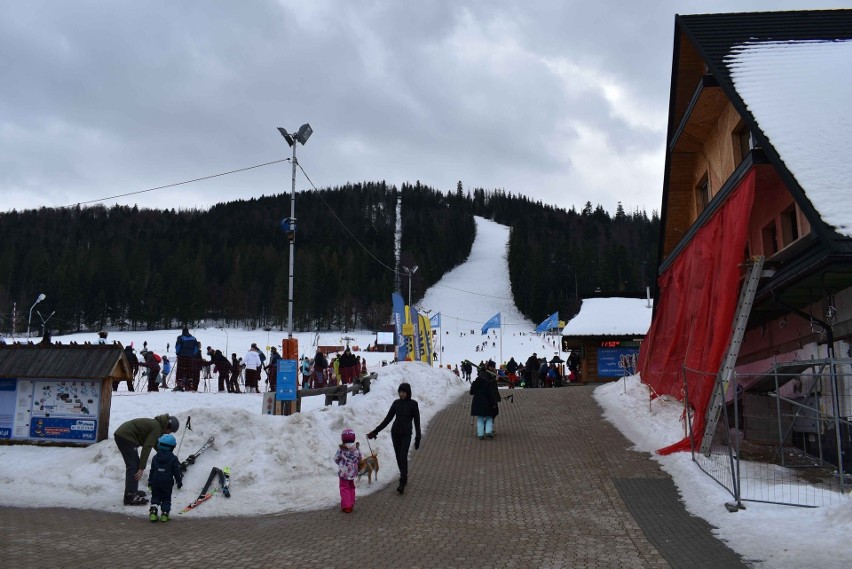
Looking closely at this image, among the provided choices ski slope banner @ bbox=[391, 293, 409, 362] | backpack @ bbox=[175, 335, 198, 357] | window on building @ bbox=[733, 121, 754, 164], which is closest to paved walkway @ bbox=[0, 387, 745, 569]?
window on building @ bbox=[733, 121, 754, 164]

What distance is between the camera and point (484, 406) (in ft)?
43.5

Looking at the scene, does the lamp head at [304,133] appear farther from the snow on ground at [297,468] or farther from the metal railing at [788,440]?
the metal railing at [788,440]

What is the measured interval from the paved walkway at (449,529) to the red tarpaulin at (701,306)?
2219 millimetres

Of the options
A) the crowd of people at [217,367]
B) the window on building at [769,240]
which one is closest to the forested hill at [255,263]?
the crowd of people at [217,367]

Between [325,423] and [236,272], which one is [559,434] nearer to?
[325,423]

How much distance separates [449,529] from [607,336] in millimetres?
22962

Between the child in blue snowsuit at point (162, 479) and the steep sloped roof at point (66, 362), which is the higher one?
the steep sloped roof at point (66, 362)

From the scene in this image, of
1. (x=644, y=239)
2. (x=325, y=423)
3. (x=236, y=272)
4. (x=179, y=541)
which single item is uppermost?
(x=644, y=239)

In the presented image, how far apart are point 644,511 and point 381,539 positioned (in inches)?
136

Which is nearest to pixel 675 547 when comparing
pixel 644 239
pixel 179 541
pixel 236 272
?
pixel 179 541

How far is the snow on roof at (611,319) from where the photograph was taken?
1122 inches

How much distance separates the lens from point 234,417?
1076 cm

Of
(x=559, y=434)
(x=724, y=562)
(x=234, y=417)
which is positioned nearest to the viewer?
(x=724, y=562)

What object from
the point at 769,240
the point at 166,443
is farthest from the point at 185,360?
the point at 769,240
